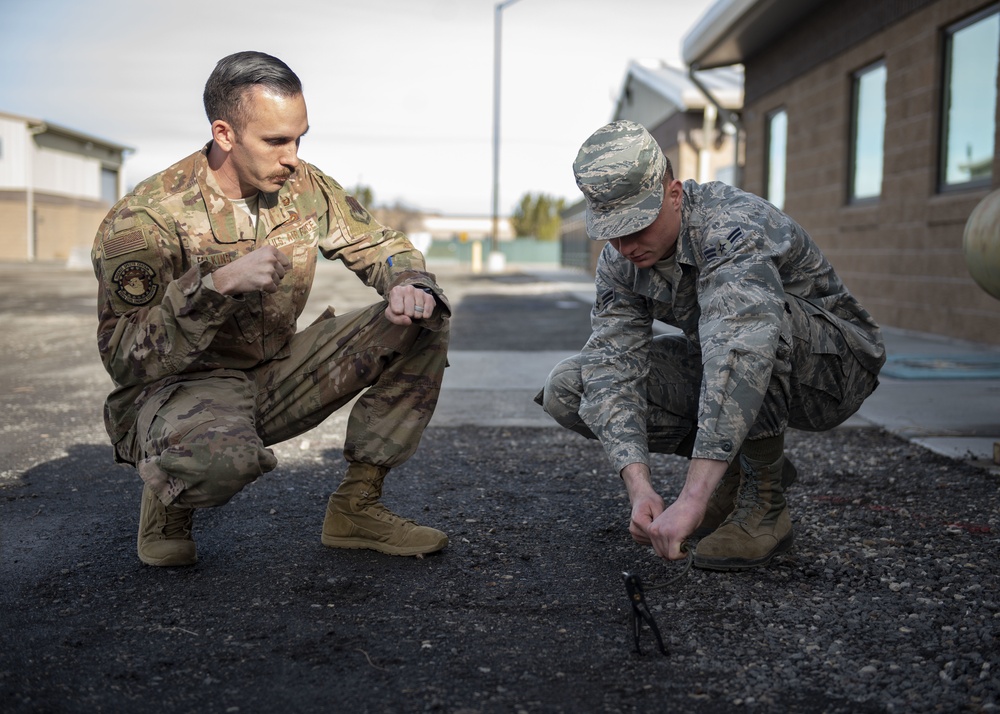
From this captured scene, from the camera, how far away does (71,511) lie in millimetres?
3096

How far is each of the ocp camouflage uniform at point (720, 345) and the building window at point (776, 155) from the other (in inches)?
368

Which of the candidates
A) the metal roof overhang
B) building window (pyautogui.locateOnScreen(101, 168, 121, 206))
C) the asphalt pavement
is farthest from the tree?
the asphalt pavement

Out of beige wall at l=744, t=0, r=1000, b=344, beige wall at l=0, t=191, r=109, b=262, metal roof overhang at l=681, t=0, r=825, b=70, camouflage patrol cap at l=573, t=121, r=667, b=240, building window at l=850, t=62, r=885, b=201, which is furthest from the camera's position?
beige wall at l=0, t=191, r=109, b=262

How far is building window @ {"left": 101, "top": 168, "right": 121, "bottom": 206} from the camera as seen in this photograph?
147 ft

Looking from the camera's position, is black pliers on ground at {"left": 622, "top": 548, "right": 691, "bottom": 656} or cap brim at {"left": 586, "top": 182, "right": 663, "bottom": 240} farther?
cap brim at {"left": 586, "top": 182, "right": 663, "bottom": 240}

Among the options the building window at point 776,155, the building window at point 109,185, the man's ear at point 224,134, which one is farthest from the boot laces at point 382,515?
the building window at point 109,185

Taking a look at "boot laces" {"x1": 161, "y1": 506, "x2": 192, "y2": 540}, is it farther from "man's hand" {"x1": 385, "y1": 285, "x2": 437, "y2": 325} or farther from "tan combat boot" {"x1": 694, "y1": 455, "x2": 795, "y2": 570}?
"tan combat boot" {"x1": 694, "y1": 455, "x2": 795, "y2": 570}

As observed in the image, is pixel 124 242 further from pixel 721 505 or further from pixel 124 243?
pixel 721 505

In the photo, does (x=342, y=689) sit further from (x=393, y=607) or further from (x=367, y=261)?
(x=367, y=261)

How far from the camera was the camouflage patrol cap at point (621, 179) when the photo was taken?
2.27 meters

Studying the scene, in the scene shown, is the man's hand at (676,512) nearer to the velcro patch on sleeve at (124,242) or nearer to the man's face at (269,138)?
the man's face at (269,138)

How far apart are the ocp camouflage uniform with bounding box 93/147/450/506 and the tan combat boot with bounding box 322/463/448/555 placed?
0.20 feet

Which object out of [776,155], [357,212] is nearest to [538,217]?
[776,155]

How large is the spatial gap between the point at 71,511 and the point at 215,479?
1.07 metres
